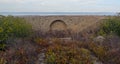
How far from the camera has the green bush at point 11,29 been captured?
14.4 m

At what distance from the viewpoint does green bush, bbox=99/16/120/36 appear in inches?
794

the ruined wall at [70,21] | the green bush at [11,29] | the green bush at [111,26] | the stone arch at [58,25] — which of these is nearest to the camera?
the green bush at [11,29]

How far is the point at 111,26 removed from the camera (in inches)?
810

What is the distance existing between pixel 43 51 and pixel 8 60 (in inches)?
77.3

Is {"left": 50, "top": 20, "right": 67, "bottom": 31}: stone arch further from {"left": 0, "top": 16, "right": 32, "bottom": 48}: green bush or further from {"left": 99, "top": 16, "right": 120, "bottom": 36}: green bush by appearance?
{"left": 0, "top": 16, "right": 32, "bottom": 48}: green bush

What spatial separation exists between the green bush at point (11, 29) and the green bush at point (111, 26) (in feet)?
17.0

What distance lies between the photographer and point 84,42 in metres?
15.1

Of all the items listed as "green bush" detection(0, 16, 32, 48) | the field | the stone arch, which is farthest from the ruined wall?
the field

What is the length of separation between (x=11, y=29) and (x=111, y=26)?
7.83 metres

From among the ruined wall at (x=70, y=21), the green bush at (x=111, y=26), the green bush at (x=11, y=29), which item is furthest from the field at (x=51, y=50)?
the ruined wall at (x=70, y=21)

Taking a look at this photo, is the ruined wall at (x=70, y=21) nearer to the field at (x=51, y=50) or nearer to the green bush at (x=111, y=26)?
the green bush at (x=111, y=26)

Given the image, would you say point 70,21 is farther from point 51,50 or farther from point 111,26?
point 51,50

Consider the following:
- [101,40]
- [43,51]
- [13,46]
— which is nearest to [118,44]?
[101,40]

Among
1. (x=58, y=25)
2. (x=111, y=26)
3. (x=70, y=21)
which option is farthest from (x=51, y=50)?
(x=58, y=25)
